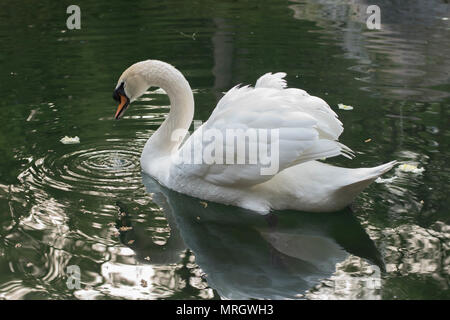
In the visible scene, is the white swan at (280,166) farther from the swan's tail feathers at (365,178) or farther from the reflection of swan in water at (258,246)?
the reflection of swan in water at (258,246)

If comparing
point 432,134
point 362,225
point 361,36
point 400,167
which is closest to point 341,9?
point 361,36

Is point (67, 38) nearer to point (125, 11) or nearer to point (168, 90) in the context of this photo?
point (125, 11)

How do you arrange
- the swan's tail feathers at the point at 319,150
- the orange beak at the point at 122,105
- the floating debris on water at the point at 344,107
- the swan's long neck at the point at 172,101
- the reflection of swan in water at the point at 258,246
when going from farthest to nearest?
the floating debris on water at the point at 344,107, the orange beak at the point at 122,105, the swan's long neck at the point at 172,101, the swan's tail feathers at the point at 319,150, the reflection of swan in water at the point at 258,246

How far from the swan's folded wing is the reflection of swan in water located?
0.37 meters

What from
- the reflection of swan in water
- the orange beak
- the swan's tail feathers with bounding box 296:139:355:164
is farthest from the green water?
the swan's tail feathers with bounding box 296:139:355:164

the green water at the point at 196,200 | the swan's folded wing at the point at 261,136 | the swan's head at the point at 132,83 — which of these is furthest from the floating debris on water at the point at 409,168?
the swan's head at the point at 132,83

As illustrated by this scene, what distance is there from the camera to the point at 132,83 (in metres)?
6.52

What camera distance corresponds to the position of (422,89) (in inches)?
348

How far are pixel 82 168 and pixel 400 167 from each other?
3.01 meters

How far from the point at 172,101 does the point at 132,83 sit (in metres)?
0.43

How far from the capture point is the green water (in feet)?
15.1

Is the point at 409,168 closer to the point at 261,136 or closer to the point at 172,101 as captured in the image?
the point at 261,136

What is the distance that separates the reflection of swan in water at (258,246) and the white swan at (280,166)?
0.13 m

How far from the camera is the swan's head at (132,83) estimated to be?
644 cm
